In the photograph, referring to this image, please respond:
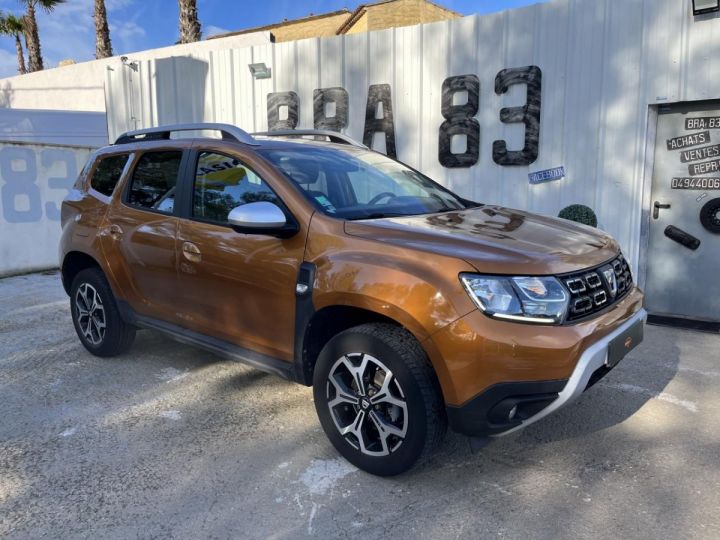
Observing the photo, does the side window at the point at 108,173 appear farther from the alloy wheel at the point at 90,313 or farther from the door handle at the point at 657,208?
the door handle at the point at 657,208

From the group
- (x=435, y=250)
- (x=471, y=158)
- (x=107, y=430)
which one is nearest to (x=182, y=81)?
(x=471, y=158)

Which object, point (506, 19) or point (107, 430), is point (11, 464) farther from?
point (506, 19)

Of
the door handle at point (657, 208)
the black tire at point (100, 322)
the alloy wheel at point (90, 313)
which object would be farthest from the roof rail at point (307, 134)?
the door handle at point (657, 208)

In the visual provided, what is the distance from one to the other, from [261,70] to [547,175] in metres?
4.56

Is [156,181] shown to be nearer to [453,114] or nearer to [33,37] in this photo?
[453,114]

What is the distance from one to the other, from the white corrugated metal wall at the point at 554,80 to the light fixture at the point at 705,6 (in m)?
0.08

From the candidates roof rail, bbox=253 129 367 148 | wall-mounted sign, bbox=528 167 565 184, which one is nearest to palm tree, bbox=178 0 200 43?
wall-mounted sign, bbox=528 167 565 184

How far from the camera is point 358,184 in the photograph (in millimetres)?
3834

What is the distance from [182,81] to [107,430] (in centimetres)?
739

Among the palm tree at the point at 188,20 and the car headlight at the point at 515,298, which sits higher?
the palm tree at the point at 188,20

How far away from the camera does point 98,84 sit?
64.1 ft

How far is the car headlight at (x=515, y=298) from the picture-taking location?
2.63m

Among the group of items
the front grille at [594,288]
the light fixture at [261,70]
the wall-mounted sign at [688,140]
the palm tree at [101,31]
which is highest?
the palm tree at [101,31]

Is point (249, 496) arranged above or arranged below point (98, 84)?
below
